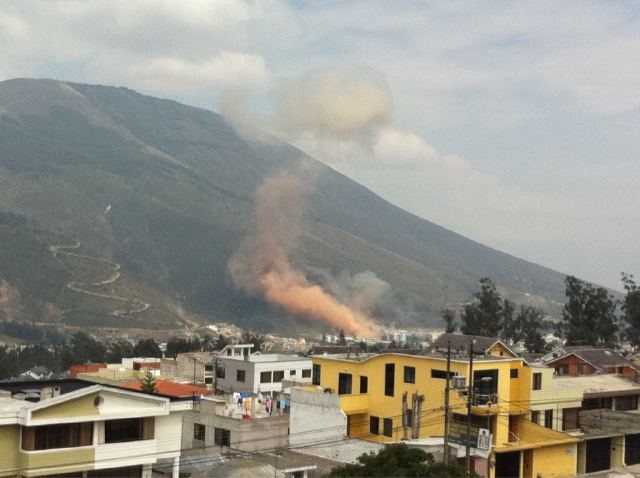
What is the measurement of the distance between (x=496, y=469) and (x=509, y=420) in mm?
3501

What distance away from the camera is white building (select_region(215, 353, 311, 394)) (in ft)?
302

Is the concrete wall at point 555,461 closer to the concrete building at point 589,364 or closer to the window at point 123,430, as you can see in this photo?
the concrete building at point 589,364

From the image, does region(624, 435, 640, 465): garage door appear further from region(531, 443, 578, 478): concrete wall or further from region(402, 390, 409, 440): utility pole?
region(402, 390, 409, 440): utility pole

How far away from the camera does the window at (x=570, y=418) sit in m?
64.1

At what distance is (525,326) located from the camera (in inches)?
5364

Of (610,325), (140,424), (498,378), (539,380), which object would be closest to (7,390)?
(140,424)

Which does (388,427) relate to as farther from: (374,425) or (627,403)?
(627,403)

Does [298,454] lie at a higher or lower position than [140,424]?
lower

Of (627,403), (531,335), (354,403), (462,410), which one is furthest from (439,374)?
(531,335)

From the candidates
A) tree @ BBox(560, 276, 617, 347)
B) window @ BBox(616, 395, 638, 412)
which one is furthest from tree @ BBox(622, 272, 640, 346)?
window @ BBox(616, 395, 638, 412)

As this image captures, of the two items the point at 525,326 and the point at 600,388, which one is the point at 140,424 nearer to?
the point at 600,388

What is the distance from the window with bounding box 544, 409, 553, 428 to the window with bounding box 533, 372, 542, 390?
6.56ft

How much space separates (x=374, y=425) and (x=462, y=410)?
21.9 ft

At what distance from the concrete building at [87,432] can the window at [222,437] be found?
14.0m
